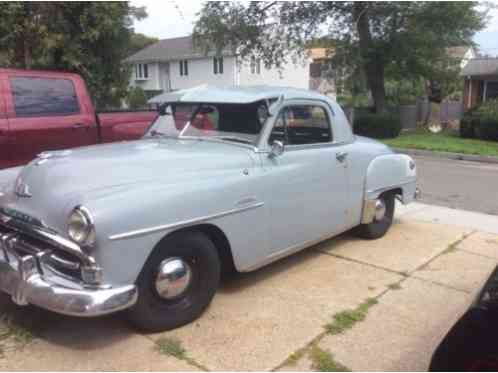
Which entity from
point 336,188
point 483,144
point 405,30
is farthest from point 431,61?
point 336,188

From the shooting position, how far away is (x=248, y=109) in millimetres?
4262

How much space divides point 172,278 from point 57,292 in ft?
2.53

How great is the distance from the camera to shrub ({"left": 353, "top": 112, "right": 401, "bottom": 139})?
59.7 feet

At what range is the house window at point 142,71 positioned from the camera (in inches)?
1626

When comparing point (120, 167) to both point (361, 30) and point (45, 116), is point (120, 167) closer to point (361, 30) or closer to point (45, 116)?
point (45, 116)

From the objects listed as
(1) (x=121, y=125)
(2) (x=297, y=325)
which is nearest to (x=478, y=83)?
(1) (x=121, y=125)

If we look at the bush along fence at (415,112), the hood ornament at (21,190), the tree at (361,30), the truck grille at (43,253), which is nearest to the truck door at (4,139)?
the hood ornament at (21,190)

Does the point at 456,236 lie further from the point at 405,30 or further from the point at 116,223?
the point at 405,30

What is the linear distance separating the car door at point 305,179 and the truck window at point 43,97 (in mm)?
3253

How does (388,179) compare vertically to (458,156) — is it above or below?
above

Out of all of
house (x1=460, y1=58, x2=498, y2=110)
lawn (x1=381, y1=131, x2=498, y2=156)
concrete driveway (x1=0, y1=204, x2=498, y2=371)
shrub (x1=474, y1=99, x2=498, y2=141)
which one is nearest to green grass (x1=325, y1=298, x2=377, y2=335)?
concrete driveway (x1=0, y1=204, x2=498, y2=371)

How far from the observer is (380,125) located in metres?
18.2

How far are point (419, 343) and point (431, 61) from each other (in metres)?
17.6

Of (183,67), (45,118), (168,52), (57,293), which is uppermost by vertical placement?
(168,52)
